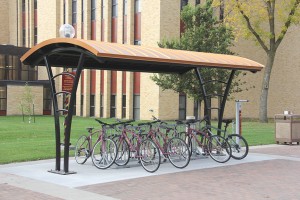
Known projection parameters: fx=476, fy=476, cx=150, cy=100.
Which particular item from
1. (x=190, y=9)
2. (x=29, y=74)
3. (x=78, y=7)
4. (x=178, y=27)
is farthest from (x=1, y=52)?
(x=190, y=9)

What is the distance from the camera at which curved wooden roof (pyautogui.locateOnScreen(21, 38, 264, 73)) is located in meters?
9.88

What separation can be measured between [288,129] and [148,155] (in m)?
9.18

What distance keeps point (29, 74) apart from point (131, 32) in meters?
14.6

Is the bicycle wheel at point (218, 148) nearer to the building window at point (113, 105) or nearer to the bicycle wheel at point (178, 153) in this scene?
the bicycle wheel at point (178, 153)

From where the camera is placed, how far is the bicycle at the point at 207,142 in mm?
12633

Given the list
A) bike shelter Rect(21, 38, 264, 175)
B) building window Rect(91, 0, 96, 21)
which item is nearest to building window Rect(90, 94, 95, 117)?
building window Rect(91, 0, 96, 21)

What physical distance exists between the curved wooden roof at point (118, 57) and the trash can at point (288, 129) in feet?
19.4

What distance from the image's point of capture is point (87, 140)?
39.0ft

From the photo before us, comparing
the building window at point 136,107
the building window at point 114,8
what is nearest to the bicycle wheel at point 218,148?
the building window at point 136,107

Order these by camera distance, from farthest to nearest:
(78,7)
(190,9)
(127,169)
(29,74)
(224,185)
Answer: (29,74), (78,7), (190,9), (127,169), (224,185)

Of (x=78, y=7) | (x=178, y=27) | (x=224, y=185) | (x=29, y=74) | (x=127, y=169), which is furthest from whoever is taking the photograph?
(x=29, y=74)

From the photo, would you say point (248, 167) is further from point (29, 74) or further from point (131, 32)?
point (29, 74)

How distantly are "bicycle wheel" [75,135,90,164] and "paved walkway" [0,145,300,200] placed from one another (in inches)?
7.7

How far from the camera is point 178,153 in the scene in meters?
12.0
